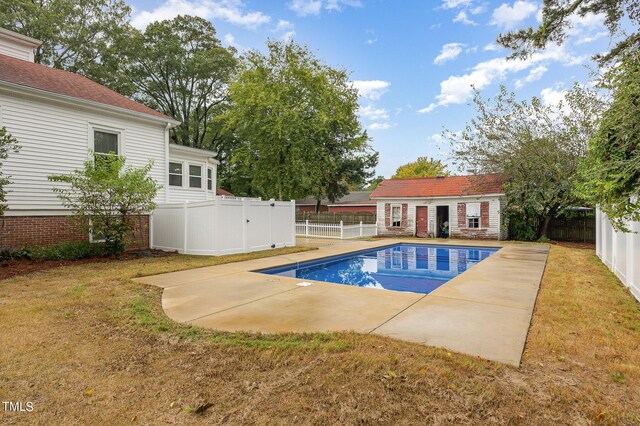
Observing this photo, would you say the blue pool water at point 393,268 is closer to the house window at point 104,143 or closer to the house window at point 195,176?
the house window at point 104,143

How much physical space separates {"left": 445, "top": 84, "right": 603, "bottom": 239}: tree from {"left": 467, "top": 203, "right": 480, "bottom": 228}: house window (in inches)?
60.9

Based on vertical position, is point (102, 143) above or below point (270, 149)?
below

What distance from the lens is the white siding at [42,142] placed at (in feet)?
29.9

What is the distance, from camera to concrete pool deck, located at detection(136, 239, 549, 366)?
3.85 metres

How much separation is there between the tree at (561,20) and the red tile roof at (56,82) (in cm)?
1145

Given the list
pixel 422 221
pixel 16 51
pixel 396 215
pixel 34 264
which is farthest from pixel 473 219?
pixel 16 51

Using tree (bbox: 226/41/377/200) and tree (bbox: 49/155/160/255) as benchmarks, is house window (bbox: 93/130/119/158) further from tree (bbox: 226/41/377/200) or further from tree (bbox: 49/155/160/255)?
tree (bbox: 226/41/377/200)

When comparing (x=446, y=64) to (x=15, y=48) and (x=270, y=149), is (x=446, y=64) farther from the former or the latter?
(x=15, y=48)

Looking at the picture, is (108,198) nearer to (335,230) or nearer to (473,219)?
(335,230)

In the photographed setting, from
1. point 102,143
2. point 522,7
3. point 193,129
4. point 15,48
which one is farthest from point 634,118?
point 193,129

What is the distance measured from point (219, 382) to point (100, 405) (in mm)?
858

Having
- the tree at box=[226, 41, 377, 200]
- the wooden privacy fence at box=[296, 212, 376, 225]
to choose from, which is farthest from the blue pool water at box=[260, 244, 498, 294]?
the wooden privacy fence at box=[296, 212, 376, 225]

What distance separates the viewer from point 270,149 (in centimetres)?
1850

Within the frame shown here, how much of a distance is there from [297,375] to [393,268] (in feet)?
27.6
